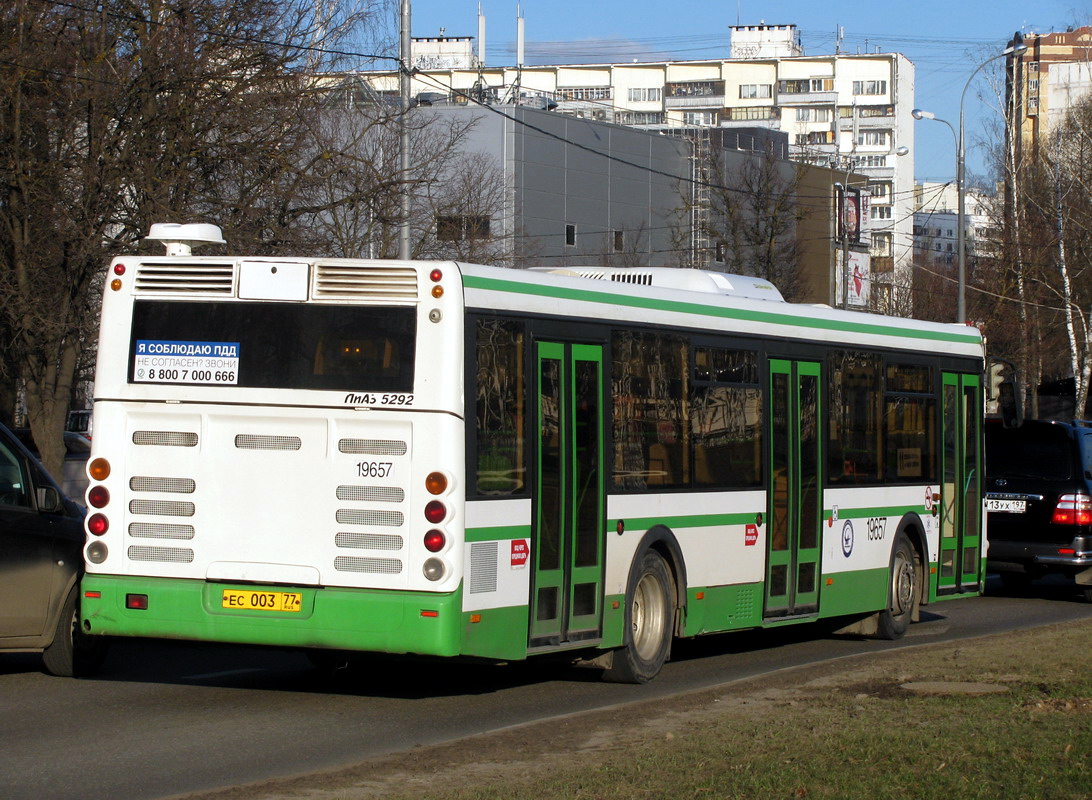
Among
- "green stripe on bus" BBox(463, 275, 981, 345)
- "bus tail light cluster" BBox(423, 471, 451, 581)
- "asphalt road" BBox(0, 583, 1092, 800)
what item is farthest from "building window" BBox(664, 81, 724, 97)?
"bus tail light cluster" BBox(423, 471, 451, 581)

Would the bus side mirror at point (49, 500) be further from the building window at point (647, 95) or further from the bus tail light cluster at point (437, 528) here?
the building window at point (647, 95)

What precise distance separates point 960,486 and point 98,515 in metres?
9.62

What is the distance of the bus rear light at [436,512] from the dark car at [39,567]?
336cm

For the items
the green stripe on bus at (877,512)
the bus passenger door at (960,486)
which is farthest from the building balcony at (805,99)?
the green stripe on bus at (877,512)

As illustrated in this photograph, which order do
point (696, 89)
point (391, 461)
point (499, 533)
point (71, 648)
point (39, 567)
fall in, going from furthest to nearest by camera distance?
point (696, 89) < point (71, 648) < point (39, 567) < point (499, 533) < point (391, 461)

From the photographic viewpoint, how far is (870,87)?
144875 mm

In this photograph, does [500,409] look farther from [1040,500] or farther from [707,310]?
[1040,500]

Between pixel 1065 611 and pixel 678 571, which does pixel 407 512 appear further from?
pixel 1065 611

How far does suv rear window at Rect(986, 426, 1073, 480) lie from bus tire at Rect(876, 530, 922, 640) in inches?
177

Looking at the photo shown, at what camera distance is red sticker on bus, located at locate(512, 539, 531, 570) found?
399 inches

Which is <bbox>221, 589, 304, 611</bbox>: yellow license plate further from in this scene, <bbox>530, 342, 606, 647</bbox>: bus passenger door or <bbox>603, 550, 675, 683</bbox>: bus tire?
<bbox>603, 550, 675, 683</bbox>: bus tire

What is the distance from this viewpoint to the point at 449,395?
9602 mm

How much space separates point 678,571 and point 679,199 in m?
60.2

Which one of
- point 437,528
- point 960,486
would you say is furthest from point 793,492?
point 437,528
